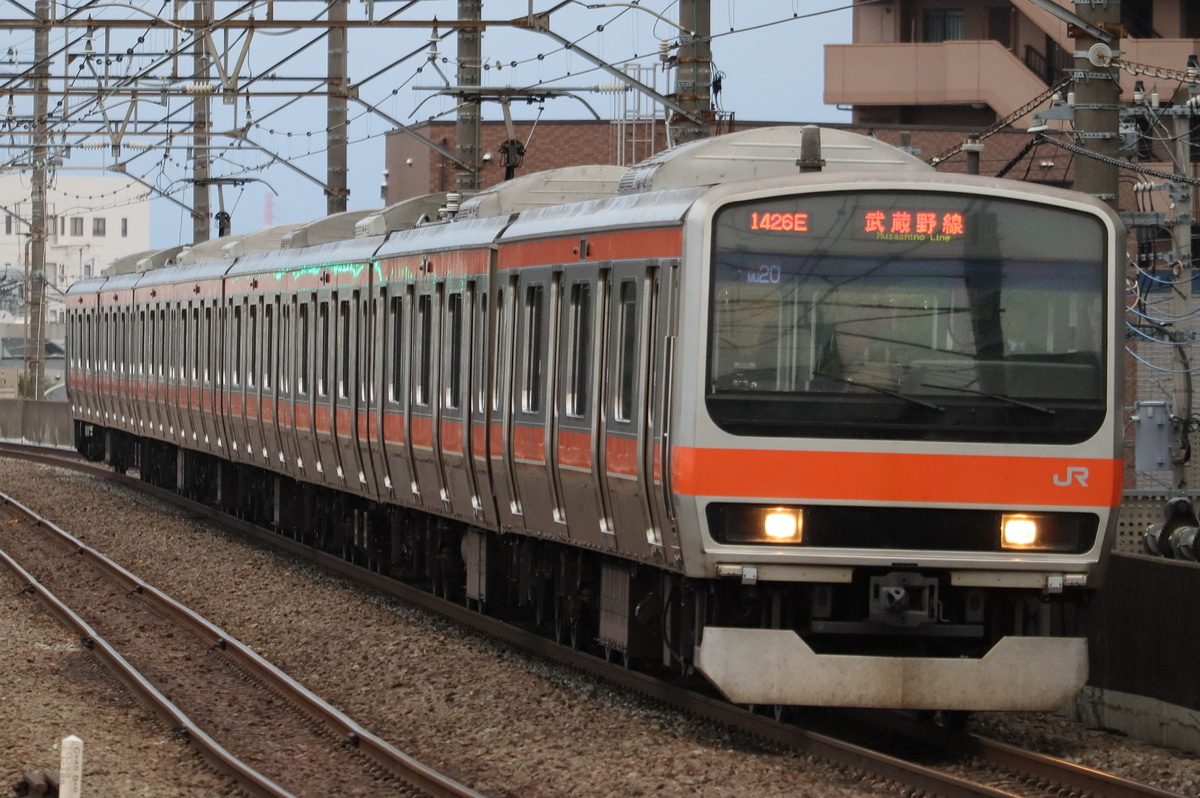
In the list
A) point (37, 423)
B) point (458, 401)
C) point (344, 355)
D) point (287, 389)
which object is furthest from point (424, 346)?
point (37, 423)

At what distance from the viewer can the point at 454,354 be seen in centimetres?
1438

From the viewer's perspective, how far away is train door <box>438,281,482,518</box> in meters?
14.0

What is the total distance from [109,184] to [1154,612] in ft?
359

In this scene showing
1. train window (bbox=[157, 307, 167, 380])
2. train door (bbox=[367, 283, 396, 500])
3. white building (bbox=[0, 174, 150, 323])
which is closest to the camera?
train door (bbox=[367, 283, 396, 500])

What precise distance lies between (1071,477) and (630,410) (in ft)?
7.45

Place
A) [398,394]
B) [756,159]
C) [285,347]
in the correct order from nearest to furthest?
[756,159] → [398,394] → [285,347]

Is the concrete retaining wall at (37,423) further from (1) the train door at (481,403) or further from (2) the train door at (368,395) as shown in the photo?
(1) the train door at (481,403)

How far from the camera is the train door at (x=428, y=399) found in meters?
14.8

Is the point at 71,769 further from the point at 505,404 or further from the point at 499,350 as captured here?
the point at 499,350

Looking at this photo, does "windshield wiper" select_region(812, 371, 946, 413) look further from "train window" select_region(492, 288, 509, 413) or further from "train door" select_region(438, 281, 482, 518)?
"train door" select_region(438, 281, 482, 518)

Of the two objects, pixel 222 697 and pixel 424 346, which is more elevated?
pixel 424 346

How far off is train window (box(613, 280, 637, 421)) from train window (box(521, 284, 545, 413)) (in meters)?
1.48

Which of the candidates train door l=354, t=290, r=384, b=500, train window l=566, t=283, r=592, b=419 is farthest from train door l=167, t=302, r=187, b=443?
train window l=566, t=283, r=592, b=419

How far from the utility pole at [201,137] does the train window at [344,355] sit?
442 inches
